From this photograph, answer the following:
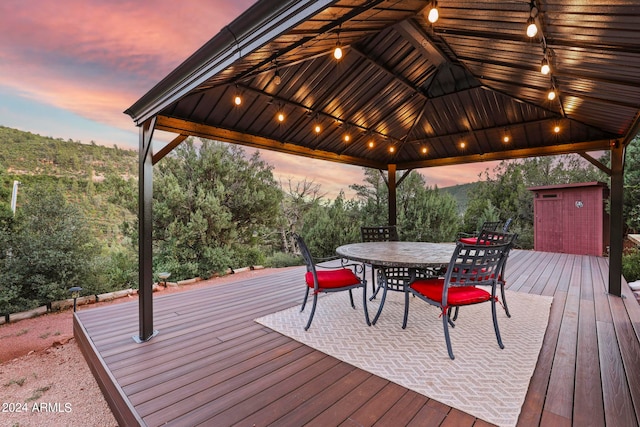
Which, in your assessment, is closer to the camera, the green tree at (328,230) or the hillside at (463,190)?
the green tree at (328,230)

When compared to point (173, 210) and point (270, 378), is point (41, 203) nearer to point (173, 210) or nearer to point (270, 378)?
point (173, 210)

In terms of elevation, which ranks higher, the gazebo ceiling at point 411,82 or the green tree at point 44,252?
the gazebo ceiling at point 411,82

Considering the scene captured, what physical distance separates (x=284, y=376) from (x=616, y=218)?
521cm

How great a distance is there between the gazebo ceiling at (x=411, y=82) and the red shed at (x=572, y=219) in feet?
15.5

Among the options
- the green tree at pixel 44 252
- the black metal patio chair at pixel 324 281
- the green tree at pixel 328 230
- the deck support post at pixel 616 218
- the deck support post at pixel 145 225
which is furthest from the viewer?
the green tree at pixel 328 230

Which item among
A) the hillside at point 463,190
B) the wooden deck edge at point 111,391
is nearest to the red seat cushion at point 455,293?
the wooden deck edge at point 111,391

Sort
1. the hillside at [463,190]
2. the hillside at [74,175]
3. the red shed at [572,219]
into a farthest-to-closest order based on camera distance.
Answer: the hillside at [463,190], the red shed at [572,219], the hillside at [74,175]

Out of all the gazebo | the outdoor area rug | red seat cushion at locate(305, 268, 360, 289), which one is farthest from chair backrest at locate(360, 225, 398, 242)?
the gazebo

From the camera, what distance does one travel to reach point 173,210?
732 centimetres

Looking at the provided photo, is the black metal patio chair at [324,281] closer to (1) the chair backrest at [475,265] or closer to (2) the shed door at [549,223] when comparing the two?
(1) the chair backrest at [475,265]

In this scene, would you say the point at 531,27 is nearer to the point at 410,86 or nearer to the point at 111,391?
the point at 410,86

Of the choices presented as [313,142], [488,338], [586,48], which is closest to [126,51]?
[313,142]

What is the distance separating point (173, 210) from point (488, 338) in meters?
7.29

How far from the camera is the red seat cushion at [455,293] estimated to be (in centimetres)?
Answer: 244
